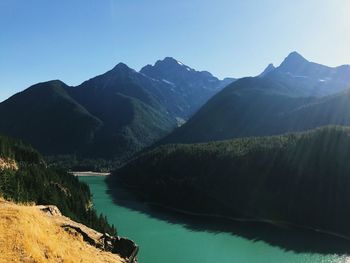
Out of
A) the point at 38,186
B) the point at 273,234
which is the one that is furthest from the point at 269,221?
the point at 38,186

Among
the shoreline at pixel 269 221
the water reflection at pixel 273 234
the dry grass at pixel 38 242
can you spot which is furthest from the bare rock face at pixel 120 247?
the shoreline at pixel 269 221

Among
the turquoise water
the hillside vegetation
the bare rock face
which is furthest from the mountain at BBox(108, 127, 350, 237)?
the bare rock face

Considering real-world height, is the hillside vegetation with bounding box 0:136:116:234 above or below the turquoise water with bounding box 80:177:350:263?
above

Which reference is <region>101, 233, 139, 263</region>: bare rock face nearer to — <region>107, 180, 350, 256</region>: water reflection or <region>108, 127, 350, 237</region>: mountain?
<region>107, 180, 350, 256</region>: water reflection

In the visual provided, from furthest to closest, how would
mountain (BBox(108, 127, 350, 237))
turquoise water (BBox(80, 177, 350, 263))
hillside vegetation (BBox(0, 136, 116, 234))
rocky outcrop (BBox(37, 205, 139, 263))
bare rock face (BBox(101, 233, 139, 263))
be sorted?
mountain (BBox(108, 127, 350, 237))
hillside vegetation (BBox(0, 136, 116, 234))
turquoise water (BBox(80, 177, 350, 263))
bare rock face (BBox(101, 233, 139, 263))
rocky outcrop (BBox(37, 205, 139, 263))

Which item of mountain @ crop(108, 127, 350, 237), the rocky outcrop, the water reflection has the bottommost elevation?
the water reflection

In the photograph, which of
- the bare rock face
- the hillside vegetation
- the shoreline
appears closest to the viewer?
the bare rock face

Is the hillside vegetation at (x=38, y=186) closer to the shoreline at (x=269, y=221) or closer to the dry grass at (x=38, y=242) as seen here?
the shoreline at (x=269, y=221)

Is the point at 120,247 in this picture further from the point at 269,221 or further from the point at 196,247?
Result: the point at 269,221
